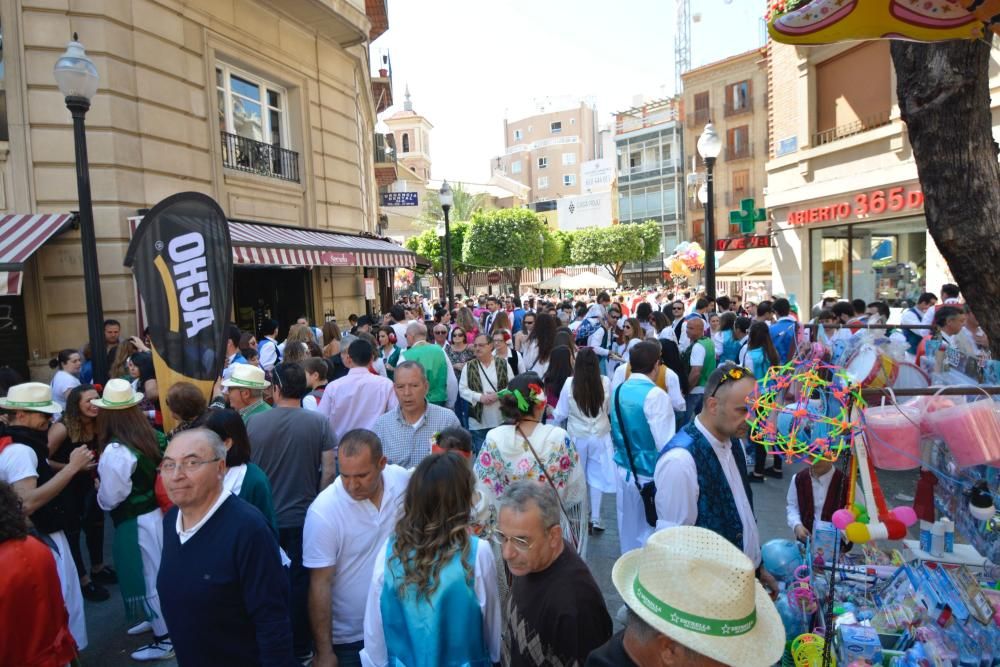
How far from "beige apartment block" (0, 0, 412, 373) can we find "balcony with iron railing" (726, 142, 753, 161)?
3168 cm

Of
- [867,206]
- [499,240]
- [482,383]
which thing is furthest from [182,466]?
[499,240]

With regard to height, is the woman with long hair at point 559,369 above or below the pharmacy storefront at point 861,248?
below

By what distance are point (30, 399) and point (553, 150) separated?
294 ft

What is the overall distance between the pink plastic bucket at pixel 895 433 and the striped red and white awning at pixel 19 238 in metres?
9.64

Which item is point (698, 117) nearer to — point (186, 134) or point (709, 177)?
point (709, 177)

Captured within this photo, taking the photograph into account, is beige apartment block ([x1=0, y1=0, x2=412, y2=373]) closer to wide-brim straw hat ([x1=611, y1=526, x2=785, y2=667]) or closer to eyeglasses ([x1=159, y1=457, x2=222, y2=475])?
eyeglasses ([x1=159, y1=457, x2=222, y2=475])

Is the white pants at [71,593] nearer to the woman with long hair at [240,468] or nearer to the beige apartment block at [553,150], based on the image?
the woman with long hair at [240,468]

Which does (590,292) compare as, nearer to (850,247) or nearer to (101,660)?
(850,247)

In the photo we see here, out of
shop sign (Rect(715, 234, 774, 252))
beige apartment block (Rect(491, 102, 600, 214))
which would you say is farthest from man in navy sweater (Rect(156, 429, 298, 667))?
beige apartment block (Rect(491, 102, 600, 214))

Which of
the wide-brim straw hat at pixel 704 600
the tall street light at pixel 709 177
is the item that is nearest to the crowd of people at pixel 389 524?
the wide-brim straw hat at pixel 704 600

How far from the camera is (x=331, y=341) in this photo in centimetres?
852

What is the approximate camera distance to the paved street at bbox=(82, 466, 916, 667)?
4.44 meters

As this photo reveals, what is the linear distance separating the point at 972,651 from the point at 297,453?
3.63 m

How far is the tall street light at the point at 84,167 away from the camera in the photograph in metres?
6.38
